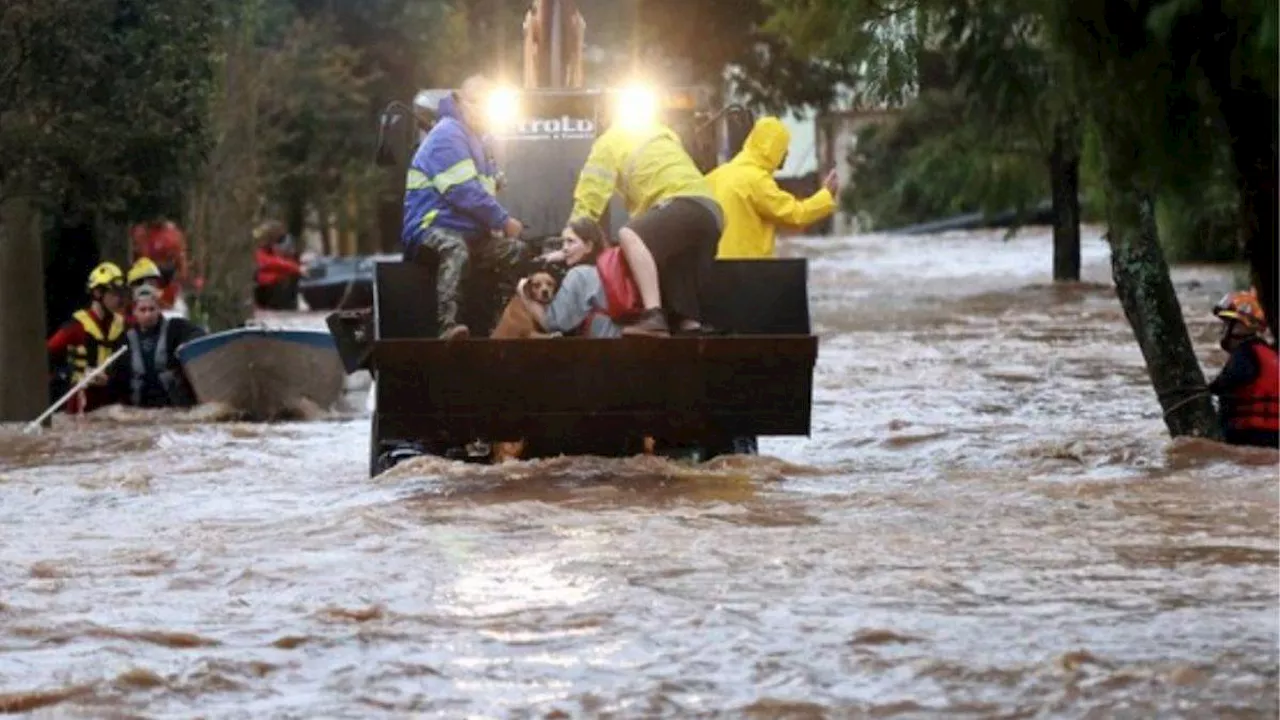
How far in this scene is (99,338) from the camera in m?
22.7

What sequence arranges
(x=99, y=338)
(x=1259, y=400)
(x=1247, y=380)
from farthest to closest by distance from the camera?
1. (x=99, y=338)
2. (x=1259, y=400)
3. (x=1247, y=380)

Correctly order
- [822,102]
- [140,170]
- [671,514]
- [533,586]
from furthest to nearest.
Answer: [822,102] → [140,170] → [671,514] → [533,586]

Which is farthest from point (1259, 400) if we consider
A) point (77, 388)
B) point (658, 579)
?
point (77, 388)

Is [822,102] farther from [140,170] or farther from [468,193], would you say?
[468,193]

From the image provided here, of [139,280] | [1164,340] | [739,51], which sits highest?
[739,51]

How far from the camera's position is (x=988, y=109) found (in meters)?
27.3

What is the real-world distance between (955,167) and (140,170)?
20227mm

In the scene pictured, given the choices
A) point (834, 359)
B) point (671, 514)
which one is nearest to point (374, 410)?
point (671, 514)

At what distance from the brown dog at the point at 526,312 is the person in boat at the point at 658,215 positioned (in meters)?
0.38

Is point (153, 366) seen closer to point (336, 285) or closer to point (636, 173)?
point (636, 173)

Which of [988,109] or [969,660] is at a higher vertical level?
[988,109]

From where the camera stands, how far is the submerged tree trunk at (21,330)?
23.0m

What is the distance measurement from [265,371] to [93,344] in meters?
1.40

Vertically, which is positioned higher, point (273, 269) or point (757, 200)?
point (757, 200)
